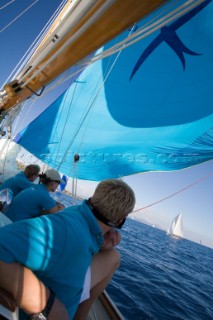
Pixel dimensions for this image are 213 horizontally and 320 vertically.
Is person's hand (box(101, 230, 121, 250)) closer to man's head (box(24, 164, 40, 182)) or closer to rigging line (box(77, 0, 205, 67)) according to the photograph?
rigging line (box(77, 0, 205, 67))

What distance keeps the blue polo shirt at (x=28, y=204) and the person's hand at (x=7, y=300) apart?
1.72 m

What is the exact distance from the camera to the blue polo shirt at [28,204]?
2.60 metres

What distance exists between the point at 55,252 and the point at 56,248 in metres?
0.02

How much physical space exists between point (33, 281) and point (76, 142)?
4.79 m

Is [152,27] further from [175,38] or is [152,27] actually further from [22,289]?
[175,38]

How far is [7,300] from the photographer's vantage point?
0.92m

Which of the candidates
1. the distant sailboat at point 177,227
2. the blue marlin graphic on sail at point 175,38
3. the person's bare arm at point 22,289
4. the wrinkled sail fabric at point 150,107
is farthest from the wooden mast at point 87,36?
the distant sailboat at point 177,227

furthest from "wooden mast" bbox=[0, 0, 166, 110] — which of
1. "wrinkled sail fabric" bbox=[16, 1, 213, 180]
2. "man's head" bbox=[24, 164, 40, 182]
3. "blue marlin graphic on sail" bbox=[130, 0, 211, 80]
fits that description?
"blue marlin graphic on sail" bbox=[130, 0, 211, 80]

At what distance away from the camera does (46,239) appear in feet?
3.26

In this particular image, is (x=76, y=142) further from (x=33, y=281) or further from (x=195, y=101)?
(x=33, y=281)

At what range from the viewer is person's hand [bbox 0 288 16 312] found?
0.91 metres

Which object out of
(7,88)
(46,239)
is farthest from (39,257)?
(7,88)

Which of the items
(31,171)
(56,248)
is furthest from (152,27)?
(31,171)

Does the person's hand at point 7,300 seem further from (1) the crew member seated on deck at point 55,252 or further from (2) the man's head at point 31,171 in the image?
(2) the man's head at point 31,171
